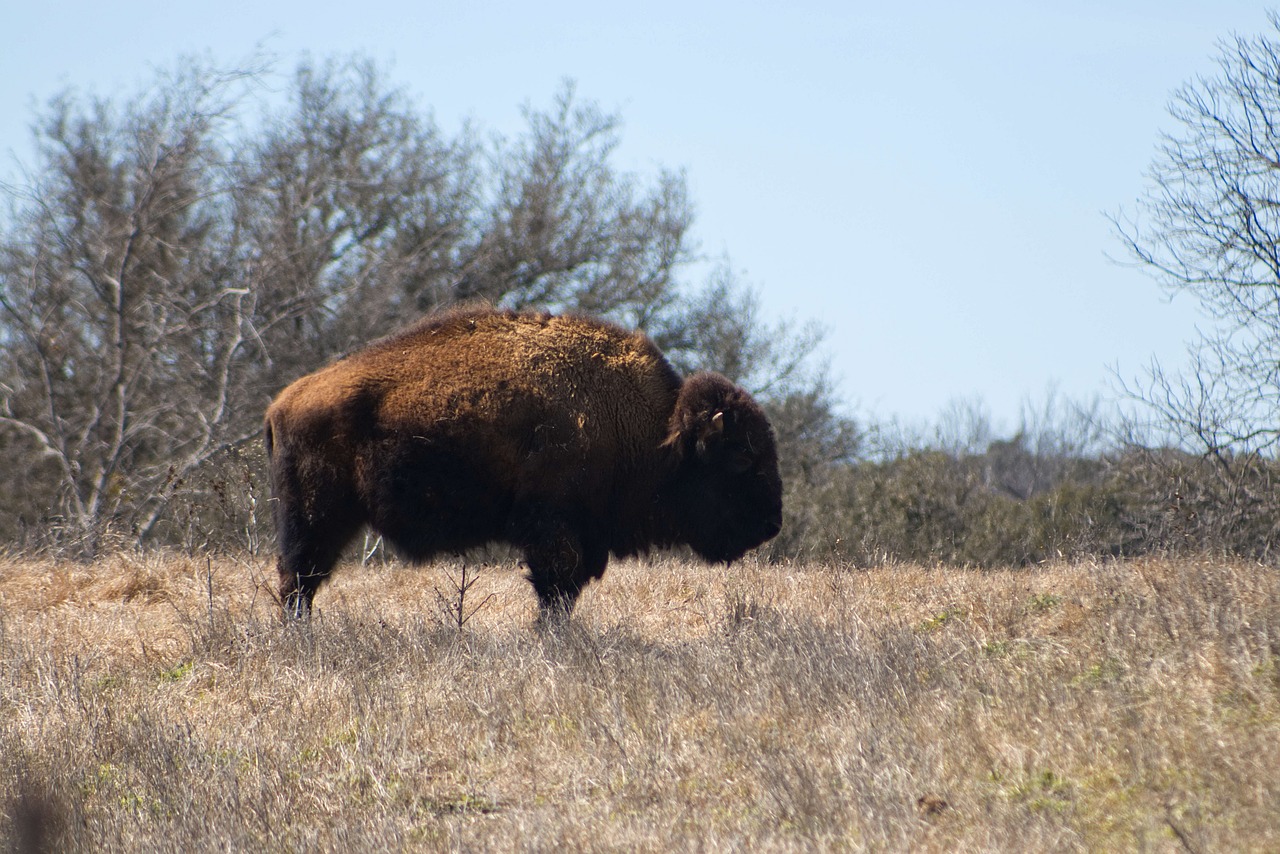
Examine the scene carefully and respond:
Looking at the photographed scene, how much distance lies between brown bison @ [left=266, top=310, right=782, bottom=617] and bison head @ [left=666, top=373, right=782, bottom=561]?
0.01 m

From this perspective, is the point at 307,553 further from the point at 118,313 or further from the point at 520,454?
the point at 118,313

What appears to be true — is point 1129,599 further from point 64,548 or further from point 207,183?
point 207,183

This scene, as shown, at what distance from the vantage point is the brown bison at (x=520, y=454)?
8.05 m

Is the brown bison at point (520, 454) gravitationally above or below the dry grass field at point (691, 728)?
above

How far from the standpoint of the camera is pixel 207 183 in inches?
696

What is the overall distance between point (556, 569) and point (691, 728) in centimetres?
272

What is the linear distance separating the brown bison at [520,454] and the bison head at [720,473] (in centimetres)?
1

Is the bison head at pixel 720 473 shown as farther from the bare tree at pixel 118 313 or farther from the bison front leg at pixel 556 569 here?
the bare tree at pixel 118 313

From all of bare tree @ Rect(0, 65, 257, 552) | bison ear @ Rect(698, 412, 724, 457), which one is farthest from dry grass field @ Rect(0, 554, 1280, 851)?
bare tree @ Rect(0, 65, 257, 552)

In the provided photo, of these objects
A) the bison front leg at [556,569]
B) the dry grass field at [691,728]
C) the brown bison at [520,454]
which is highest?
the brown bison at [520,454]

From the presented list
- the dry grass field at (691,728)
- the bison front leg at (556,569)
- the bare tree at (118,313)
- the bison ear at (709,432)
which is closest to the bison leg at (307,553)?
the dry grass field at (691,728)

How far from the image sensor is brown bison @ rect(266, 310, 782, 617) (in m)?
8.05

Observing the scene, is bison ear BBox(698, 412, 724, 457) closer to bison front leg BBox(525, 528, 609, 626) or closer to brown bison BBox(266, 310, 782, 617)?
brown bison BBox(266, 310, 782, 617)

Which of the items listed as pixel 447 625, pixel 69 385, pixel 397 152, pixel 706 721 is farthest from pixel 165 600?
pixel 397 152
